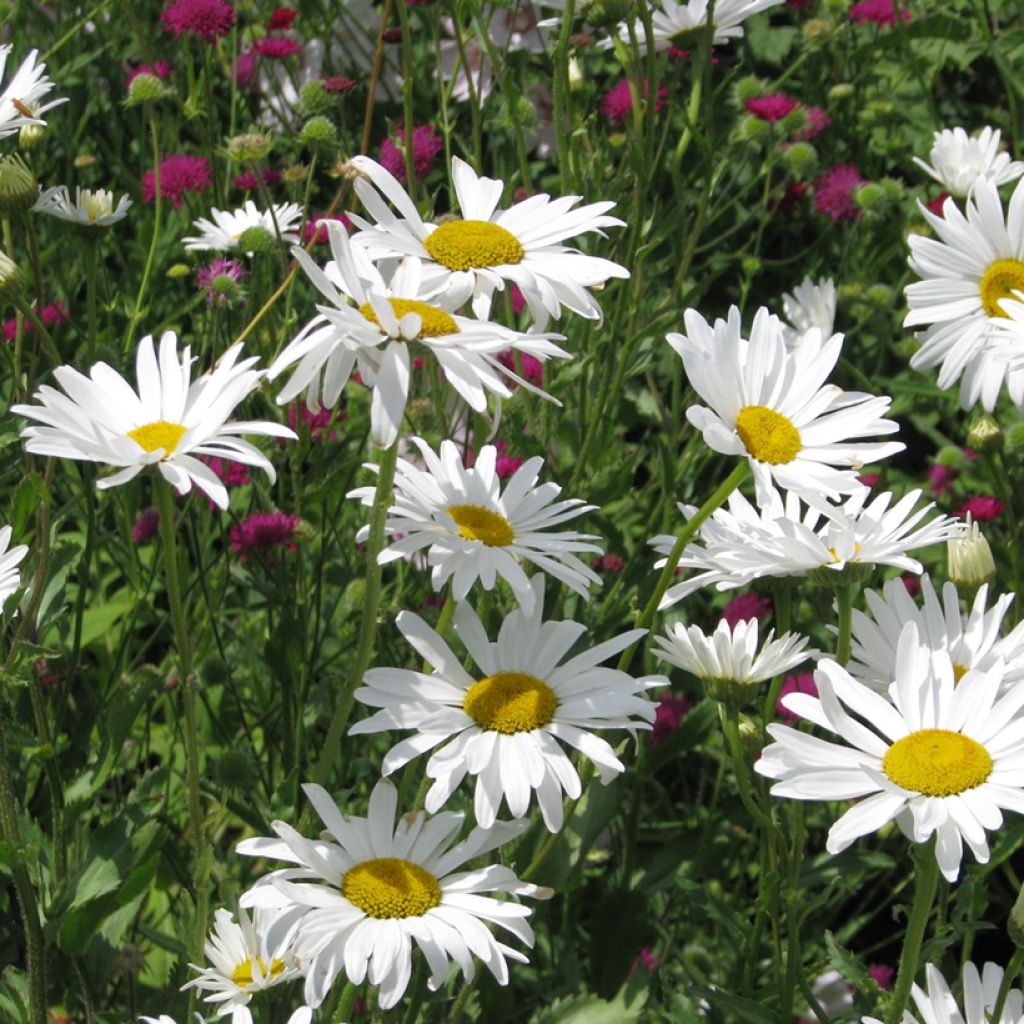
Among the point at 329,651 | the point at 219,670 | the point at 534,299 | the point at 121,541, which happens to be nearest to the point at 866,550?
the point at 534,299

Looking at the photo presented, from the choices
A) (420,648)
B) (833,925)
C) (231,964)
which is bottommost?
(833,925)

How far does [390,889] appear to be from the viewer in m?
1.20

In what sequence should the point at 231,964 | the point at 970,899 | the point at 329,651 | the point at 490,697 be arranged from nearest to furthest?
the point at 490,697
the point at 231,964
the point at 970,899
the point at 329,651

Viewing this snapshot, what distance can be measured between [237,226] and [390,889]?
1332 mm

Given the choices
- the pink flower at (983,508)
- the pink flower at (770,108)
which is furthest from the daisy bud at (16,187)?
the pink flower at (983,508)

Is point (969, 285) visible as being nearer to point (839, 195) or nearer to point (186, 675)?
point (839, 195)

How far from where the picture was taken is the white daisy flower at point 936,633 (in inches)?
52.5

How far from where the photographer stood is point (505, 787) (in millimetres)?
1203

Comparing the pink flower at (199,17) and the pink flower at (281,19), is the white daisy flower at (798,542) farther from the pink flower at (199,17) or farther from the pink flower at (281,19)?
the pink flower at (281,19)

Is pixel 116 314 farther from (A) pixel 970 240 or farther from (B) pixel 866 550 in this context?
(B) pixel 866 550

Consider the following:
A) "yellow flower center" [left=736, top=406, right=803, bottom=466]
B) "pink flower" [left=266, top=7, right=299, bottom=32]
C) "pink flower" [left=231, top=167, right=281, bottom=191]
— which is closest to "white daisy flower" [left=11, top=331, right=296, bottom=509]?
"yellow flower center" [left=736, top=406, right=803, bottom=466]

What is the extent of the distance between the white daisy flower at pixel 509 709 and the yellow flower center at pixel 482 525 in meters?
0.07

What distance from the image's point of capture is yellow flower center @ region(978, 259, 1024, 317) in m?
1.88

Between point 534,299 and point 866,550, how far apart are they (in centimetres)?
39
